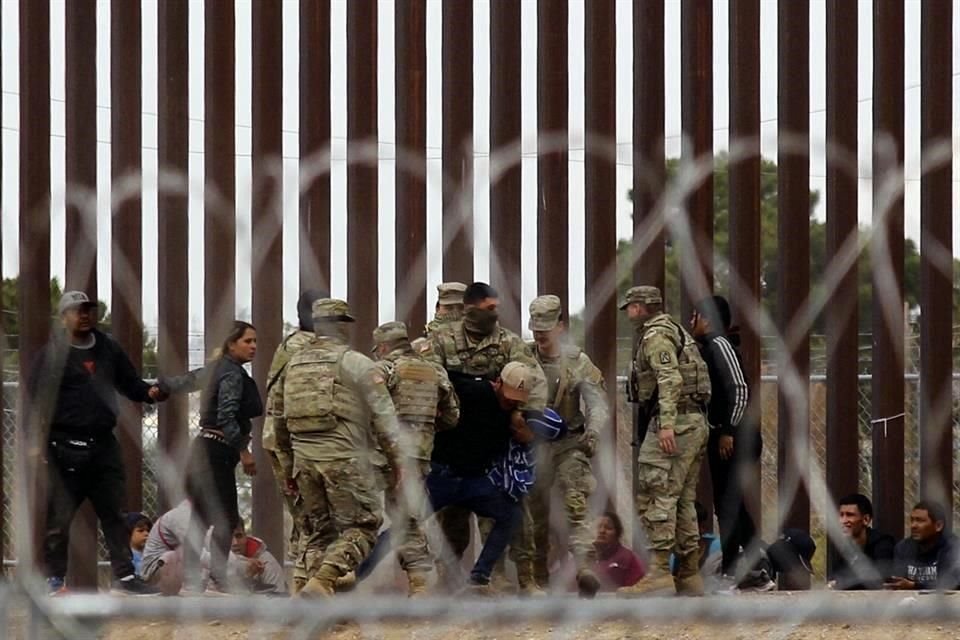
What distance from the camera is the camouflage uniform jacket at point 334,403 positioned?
7.33 m

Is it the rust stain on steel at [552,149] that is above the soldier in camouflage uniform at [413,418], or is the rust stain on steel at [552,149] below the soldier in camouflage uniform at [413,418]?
above

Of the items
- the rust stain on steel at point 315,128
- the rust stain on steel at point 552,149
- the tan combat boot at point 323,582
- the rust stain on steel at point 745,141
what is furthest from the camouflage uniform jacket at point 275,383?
the rust stain on steel at point 745,141

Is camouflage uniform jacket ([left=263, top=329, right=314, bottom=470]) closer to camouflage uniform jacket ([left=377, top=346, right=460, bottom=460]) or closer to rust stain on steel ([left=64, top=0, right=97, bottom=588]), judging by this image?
camouflage uniform jacket ([left=377, top=346, right=460, bottom=460])

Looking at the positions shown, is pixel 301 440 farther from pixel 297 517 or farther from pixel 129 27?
pixel 129 27

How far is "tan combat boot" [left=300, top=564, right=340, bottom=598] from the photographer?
725cm

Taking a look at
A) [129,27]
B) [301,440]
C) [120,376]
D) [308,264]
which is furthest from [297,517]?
[129,27]

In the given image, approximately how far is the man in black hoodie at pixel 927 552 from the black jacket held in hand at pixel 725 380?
2.95 feet

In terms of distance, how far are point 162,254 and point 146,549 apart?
1733mm

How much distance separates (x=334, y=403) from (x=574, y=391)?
1.16 m

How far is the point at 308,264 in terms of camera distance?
9117 mm

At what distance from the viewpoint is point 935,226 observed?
9586 mm

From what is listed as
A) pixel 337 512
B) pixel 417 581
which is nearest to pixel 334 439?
pixel 337 512

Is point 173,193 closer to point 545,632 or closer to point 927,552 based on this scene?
A: point 545,632

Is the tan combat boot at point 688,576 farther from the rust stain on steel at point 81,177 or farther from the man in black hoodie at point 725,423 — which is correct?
the rust stain on steel at point 81,177
